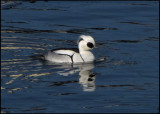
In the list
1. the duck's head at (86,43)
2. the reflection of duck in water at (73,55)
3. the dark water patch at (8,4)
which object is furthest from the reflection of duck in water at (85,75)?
the dark water patch at (8,4)

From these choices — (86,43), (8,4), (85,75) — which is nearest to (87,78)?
(85,75)

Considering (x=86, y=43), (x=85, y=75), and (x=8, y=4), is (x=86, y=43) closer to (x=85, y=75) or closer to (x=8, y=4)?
(x=85, y=75)

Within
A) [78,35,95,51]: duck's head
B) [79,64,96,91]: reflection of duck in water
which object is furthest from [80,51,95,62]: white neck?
[79,64,96,91]: reflection of duck in water

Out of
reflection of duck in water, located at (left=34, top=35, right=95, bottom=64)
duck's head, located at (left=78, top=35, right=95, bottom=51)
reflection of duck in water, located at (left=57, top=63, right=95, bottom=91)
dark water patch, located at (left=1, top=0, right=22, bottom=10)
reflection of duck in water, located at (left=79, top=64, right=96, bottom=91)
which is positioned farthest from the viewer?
dark water patch, located at (left=1, top=0, right=22, bottom=10)

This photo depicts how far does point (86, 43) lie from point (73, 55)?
636 millimetres

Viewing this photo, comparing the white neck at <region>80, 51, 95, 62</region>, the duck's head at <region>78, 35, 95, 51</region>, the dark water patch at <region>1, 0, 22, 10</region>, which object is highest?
the dark water patch at <region>1, 0, 22, 10</region>

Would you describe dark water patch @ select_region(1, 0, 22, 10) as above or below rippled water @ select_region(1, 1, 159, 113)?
above

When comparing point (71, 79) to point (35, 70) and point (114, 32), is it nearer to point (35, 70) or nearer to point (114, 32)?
point (35, 70)

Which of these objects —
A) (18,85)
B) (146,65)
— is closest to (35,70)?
(18,85)

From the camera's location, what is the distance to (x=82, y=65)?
19.6 meters

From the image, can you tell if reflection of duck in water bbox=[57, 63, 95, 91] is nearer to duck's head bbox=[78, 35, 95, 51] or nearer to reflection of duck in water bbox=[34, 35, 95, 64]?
reflection of duck in water bbox=[34, 35, 95, 64]

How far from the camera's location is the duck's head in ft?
66.0

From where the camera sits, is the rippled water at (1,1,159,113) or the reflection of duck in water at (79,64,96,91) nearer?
the rippled water at (1,1,159,113)

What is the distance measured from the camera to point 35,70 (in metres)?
18.3
